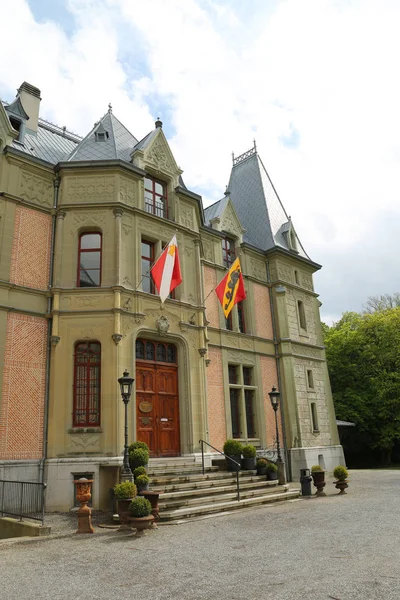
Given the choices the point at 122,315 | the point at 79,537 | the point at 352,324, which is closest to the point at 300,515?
the point at 79,537

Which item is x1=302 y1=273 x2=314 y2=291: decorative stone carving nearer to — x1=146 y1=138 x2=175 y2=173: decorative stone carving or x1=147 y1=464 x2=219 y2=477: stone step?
x1=146 y1=138 x2=175 y2=173: decorative stone carving

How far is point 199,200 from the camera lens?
2047 cm

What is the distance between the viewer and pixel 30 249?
15.9 m

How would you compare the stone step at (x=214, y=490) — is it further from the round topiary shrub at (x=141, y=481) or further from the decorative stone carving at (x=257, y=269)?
the decorative stone carving at (x=257, y=269)

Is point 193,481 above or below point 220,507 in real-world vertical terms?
above

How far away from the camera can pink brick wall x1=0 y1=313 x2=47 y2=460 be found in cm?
1384

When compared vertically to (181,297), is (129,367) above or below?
below

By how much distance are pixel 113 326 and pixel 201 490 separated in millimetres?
5929

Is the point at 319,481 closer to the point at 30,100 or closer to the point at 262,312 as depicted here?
the point at 262,312

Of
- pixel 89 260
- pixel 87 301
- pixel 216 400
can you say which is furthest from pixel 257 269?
pixel 87 301

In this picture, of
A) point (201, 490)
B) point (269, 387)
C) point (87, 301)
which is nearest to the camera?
point (201, 490)

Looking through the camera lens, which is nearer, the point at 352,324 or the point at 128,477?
the point at 128,477

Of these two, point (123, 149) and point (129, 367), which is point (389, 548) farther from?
point (123, 149)

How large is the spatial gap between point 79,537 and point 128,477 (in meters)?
2.20
